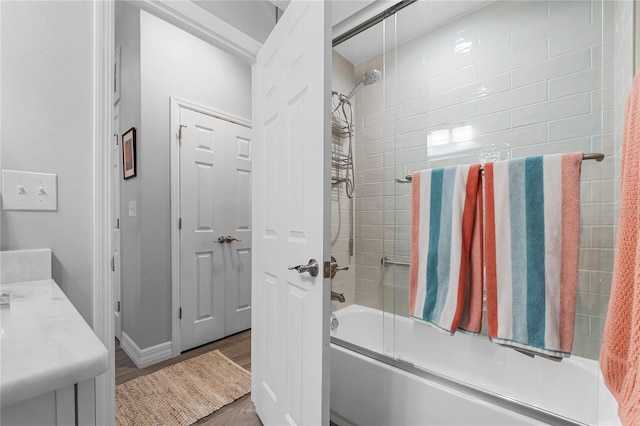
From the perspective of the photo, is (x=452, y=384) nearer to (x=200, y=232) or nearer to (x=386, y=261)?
(x=386, y=261)

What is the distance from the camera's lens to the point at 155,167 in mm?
2182

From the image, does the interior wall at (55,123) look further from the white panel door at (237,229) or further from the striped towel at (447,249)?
the white panel door at (237,229)

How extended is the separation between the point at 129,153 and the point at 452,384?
2544 millimetres

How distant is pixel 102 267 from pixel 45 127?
0.52 metres

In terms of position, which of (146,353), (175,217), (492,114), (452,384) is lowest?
(146,353)

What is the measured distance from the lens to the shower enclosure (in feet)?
4.10

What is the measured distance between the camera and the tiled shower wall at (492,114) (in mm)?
1271

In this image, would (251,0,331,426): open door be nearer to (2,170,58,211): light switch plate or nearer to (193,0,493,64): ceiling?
(193,0,493,64): ceiling

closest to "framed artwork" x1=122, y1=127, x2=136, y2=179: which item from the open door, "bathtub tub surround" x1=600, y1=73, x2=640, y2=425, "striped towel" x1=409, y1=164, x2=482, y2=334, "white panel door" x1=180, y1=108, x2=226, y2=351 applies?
"white panel door" x1=180, y1=108, x2=226, y2=351

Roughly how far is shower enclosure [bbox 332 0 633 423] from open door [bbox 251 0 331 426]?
16.8 inches

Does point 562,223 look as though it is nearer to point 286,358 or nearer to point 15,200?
point 286,358

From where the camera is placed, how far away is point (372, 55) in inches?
73.5

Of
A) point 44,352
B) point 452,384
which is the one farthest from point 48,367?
point 452,384

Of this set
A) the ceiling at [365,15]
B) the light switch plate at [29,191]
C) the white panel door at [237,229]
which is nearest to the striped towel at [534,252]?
the ceiling at [365,15]
